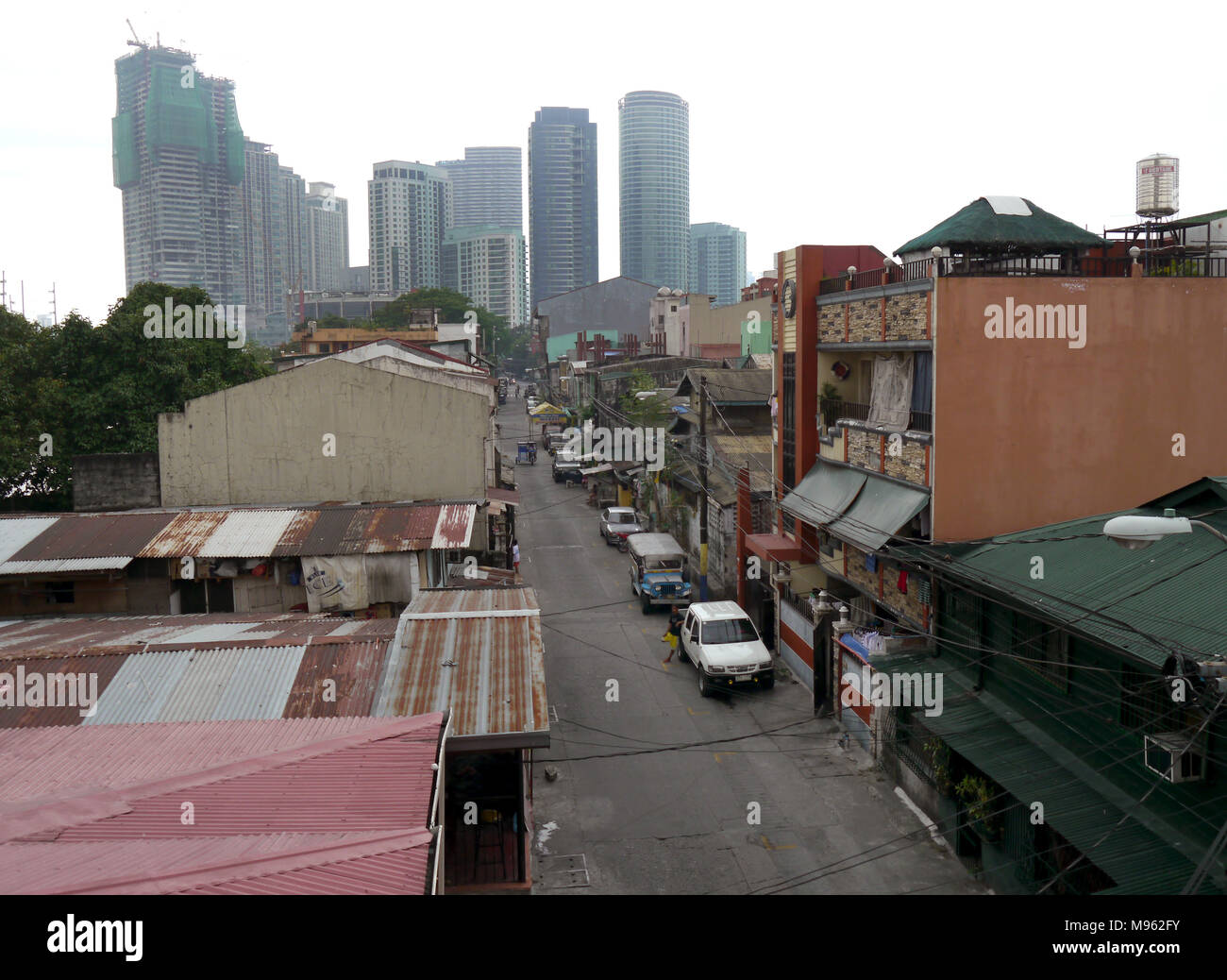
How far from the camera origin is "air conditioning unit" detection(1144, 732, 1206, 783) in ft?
33.2

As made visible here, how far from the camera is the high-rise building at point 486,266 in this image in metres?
168

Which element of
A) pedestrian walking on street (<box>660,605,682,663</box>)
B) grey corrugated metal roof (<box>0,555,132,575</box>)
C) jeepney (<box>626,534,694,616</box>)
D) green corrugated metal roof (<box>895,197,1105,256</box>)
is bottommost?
pedestrian walking on street (<box>660,605,682,663</box>)

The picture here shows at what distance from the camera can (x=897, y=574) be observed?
18500 millimetres

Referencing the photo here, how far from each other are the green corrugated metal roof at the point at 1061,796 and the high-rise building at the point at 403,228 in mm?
174019

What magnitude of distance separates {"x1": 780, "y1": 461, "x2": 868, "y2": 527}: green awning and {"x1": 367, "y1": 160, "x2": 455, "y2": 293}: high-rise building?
16492 cm

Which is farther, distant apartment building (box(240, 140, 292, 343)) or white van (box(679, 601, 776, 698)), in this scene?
distant apartment building (box(240, 140, 292, 343))

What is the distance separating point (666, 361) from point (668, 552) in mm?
29733

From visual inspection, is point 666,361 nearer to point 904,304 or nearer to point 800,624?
point 800,624

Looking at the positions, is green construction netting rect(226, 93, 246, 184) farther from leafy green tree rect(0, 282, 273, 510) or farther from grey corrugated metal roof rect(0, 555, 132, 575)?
grey corrugated metal roof rect(0, 555, 132, 575)

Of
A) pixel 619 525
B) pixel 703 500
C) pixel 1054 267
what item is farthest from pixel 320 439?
pixel 619 525

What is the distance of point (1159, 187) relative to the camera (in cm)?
1933

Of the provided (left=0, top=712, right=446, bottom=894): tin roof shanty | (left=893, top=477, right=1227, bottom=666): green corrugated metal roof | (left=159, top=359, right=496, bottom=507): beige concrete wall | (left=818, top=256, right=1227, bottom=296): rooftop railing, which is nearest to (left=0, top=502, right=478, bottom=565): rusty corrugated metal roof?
(left=159, top=359, right=496, bottom=507): beige concrete wall

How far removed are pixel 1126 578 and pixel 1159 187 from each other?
10652 mm
